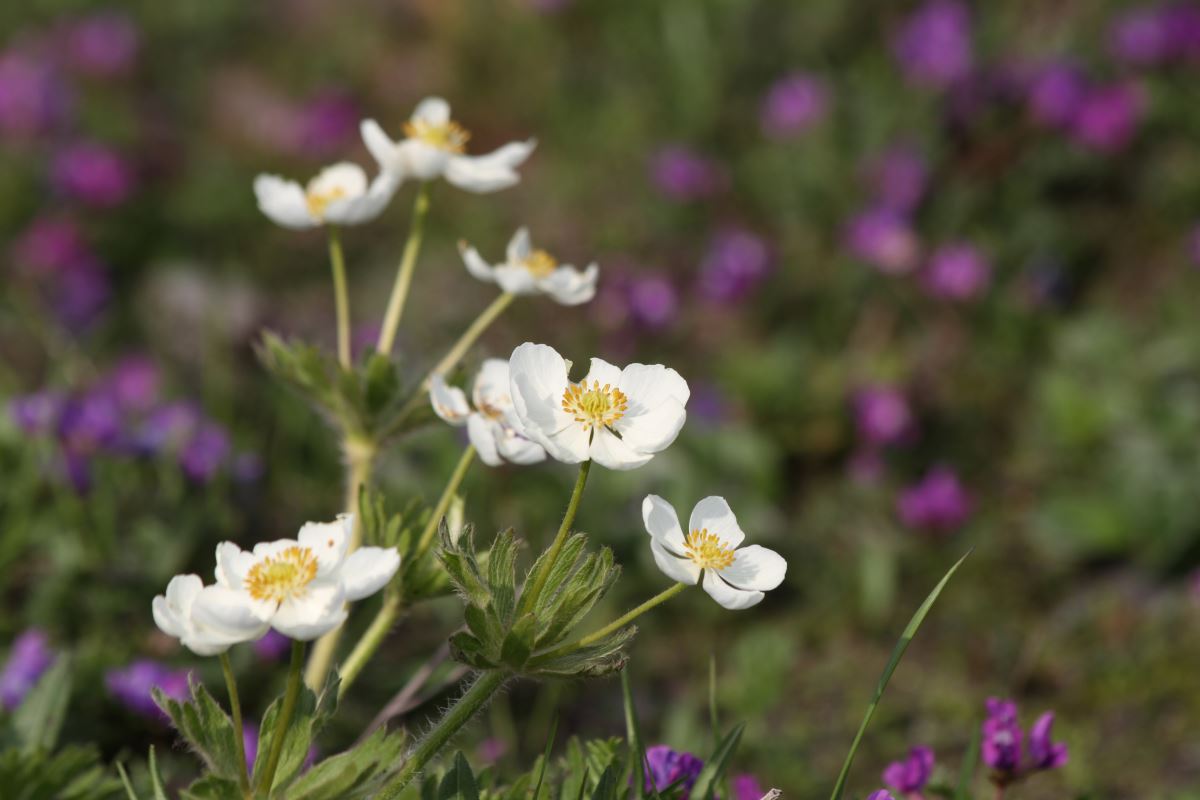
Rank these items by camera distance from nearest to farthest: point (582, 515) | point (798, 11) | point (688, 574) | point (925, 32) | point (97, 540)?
point (688, 574) → point (97, 540) → point (582, 515) → point (925, 32) → point (798, 11)

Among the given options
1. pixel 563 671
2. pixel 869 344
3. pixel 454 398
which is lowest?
pixel 563 671

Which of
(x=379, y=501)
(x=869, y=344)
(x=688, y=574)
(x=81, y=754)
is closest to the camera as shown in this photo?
(x=688, y=574)

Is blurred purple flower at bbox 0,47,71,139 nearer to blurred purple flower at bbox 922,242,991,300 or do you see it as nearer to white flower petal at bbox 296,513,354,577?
blurred purple flower at bbox 922,242,991,300

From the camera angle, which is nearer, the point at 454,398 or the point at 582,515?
the point at 454,398

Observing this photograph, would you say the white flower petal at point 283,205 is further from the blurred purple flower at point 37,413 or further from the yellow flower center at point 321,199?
the blurred purple flower at point 37,413

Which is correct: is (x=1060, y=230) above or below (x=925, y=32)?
below

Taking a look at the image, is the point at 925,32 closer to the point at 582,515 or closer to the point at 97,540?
the point at 582,515

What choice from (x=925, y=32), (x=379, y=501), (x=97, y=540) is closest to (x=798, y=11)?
(x=925, y=32)

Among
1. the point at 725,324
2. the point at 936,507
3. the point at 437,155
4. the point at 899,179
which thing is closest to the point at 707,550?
the point at 437,155
